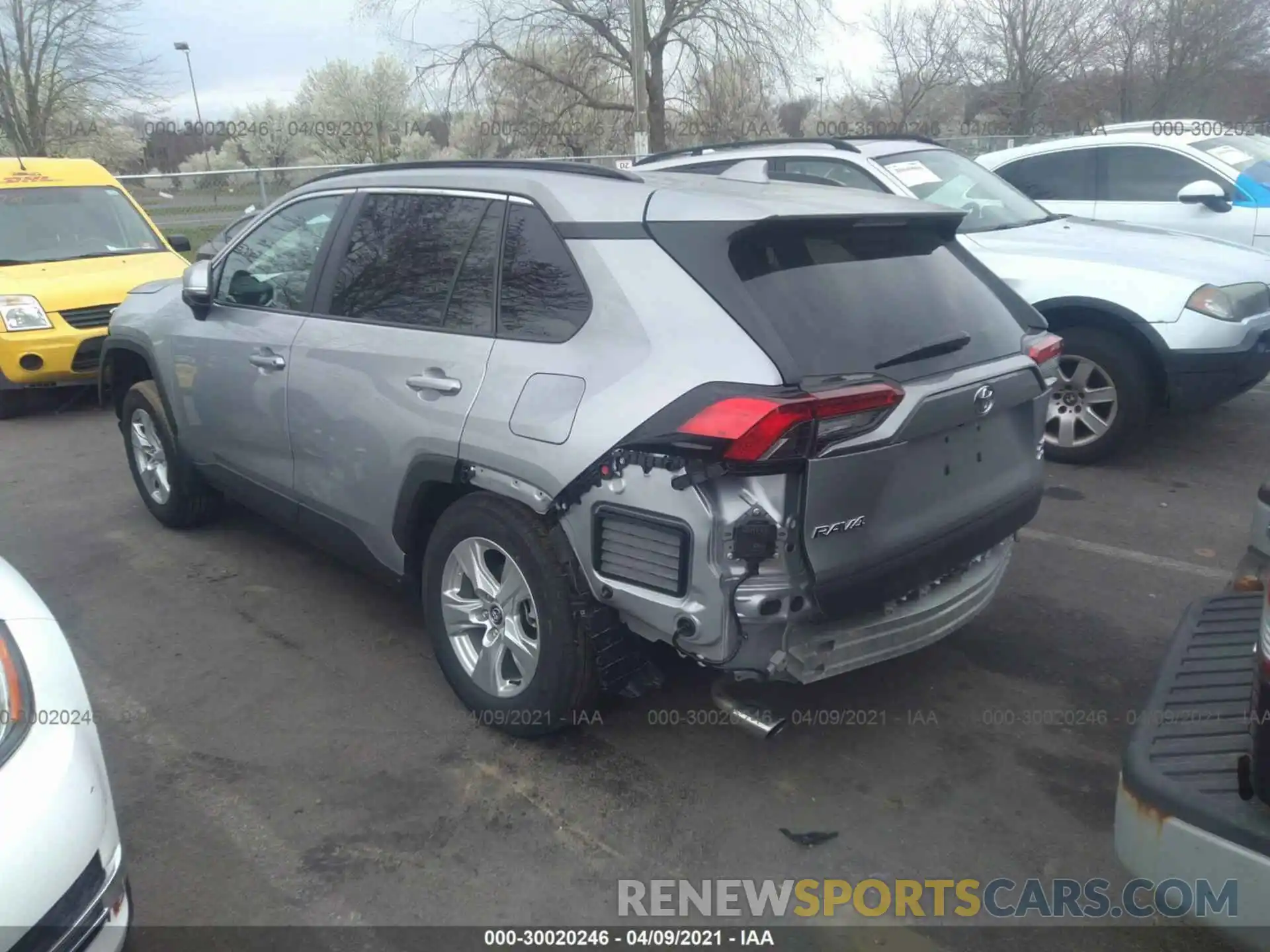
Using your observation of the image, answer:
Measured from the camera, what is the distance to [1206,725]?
222 centimetres

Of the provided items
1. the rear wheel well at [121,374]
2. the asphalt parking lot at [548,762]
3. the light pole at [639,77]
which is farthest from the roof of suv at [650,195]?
the light pole at [639,77]

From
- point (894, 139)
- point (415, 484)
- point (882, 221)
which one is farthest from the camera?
point (894, 139)

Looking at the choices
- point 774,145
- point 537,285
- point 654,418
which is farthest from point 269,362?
point 774,145

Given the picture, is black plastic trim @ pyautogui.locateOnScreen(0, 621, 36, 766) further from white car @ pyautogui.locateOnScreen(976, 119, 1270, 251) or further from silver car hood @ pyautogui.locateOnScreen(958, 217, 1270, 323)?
white car @ pyautogui.locateOnScreen(976, 119, 1270, 251)

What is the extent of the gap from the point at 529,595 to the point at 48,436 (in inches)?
247

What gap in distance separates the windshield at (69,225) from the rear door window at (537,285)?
6932 mm

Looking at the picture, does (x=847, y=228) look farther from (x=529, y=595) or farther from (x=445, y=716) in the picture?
(x=445, y=716)

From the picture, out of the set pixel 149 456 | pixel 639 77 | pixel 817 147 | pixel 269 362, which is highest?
pixel 639 77

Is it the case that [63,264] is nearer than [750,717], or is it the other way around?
[750,717]

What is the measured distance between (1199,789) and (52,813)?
230 cm

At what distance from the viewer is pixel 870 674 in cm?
390

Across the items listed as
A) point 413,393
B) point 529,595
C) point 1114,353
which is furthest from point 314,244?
point 1114,353

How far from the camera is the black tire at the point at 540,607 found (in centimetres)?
307

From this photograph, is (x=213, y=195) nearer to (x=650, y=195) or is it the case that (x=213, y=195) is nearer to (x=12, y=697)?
(x=650, y=195)
